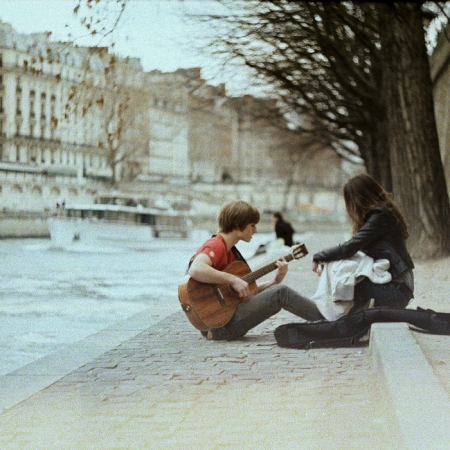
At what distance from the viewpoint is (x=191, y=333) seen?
813 cm

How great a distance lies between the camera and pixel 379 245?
7.14 meters

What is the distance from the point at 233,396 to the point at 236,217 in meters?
2.02

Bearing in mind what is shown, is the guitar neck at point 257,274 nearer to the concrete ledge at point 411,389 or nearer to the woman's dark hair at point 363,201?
the woman's dark hair at point 363,201

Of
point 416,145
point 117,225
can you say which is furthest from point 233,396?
point 117,225

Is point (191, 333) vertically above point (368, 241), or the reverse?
point (368, 241)

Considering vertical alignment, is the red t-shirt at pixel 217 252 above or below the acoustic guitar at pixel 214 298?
above

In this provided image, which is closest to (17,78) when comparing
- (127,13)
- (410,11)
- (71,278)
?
(127,13)

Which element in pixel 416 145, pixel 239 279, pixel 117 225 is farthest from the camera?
pixel 117 225

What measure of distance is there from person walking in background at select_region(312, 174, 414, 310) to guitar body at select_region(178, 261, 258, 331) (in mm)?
610

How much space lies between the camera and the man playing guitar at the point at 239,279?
22.4ft

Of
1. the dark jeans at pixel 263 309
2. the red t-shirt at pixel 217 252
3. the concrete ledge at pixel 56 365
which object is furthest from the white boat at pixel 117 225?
the red t-shirt at pixel 217 252

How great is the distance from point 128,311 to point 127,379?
21.4 feet

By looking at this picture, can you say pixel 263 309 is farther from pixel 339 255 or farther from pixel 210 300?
pixel 339 255

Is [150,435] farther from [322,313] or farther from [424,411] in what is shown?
[322,313]
